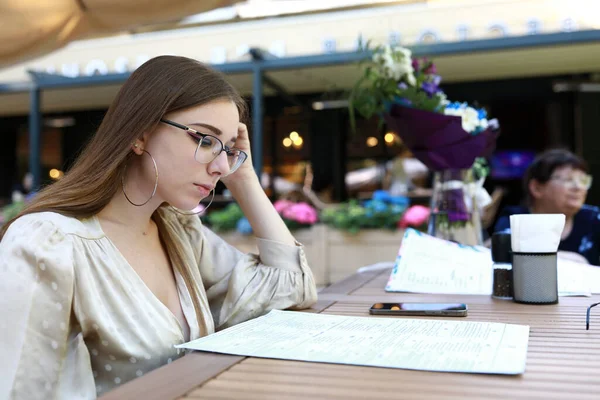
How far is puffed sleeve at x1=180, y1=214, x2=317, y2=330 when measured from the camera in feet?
4.19

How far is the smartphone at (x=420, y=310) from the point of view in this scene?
1.14 meters

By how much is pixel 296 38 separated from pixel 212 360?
781cm

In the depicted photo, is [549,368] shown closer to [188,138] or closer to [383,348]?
[383,348]

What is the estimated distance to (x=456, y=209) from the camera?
187 centimetres

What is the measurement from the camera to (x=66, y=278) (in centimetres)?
94

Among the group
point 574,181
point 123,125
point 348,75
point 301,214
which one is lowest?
point 301,214

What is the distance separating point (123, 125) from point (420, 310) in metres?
0.69

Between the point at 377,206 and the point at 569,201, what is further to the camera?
the point at 377,206

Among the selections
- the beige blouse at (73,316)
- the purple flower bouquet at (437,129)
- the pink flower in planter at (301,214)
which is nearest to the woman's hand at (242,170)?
the beige blouse at (73,316)

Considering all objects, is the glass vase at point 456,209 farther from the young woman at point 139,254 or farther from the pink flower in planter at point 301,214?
the pink flower in planter at point 301,214

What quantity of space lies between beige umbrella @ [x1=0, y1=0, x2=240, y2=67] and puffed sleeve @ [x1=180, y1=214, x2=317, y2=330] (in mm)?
486

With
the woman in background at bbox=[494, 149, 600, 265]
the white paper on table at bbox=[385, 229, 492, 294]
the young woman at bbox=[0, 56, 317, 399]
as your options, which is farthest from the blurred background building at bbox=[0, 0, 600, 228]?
the young woman at bbox=[0, 56, 317, 399]

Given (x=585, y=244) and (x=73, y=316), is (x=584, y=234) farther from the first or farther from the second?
(x=73, y=316)

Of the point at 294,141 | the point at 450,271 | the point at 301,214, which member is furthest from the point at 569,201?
the point at 294,141
